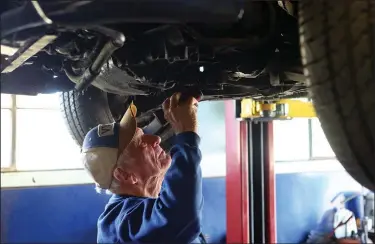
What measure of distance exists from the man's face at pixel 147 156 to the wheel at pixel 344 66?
2.32 feet

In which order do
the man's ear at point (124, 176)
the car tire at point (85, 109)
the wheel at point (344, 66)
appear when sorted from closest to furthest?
the wheel at point (344, 66)
the man's ear at point (124, 176)
the car tire at point (85, 109)

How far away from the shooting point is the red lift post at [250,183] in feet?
11.5

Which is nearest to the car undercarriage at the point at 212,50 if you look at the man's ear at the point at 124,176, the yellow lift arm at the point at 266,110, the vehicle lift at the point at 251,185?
the man's ear at the point at 124,176

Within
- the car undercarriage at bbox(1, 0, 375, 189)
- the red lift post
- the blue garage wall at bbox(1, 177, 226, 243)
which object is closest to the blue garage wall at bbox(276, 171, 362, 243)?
the red lift post

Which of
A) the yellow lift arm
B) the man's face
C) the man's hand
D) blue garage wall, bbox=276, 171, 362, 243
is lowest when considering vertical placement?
blue garage wall, bbox=276, 171, 362, 243

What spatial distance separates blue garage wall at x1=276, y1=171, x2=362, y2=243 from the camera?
526 centimetres

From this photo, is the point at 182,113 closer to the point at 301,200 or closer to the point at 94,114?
the point at 94,114

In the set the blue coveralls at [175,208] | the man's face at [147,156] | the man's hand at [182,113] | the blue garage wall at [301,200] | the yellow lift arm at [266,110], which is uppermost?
the yellow lift arm at [266,110]

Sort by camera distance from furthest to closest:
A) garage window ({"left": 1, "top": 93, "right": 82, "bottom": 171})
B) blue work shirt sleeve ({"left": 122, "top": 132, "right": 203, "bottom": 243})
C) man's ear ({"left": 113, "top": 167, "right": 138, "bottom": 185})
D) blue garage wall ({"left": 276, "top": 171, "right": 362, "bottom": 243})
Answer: blue garage wall ({"left": 276, "top": 171, "right": 362, "bottom": 243}) → garage window ({"left": 1, "top": 93, "right": 82, "bottom": 171}) → man's ear ({"left": 113, "top": 167, "right": 138, "bottom": 185}) → blue work shirt sleeve ({"left": 122, "top": 132, "right": 203, "bottom": 243})

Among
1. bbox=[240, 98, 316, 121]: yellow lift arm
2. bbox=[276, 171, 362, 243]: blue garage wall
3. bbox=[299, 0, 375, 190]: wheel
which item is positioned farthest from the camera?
bbox=[276, 171, 362, 243]: blue garage wall

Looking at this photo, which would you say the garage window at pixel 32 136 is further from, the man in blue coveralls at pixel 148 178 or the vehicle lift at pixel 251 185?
the man in blue coveralls at pixel 148 178

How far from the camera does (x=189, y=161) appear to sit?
1256mm

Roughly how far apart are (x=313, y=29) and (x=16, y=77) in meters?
0.87

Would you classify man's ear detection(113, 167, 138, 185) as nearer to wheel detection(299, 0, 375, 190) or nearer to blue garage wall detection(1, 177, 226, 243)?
wheel detection(299, 0, 375, 190)
